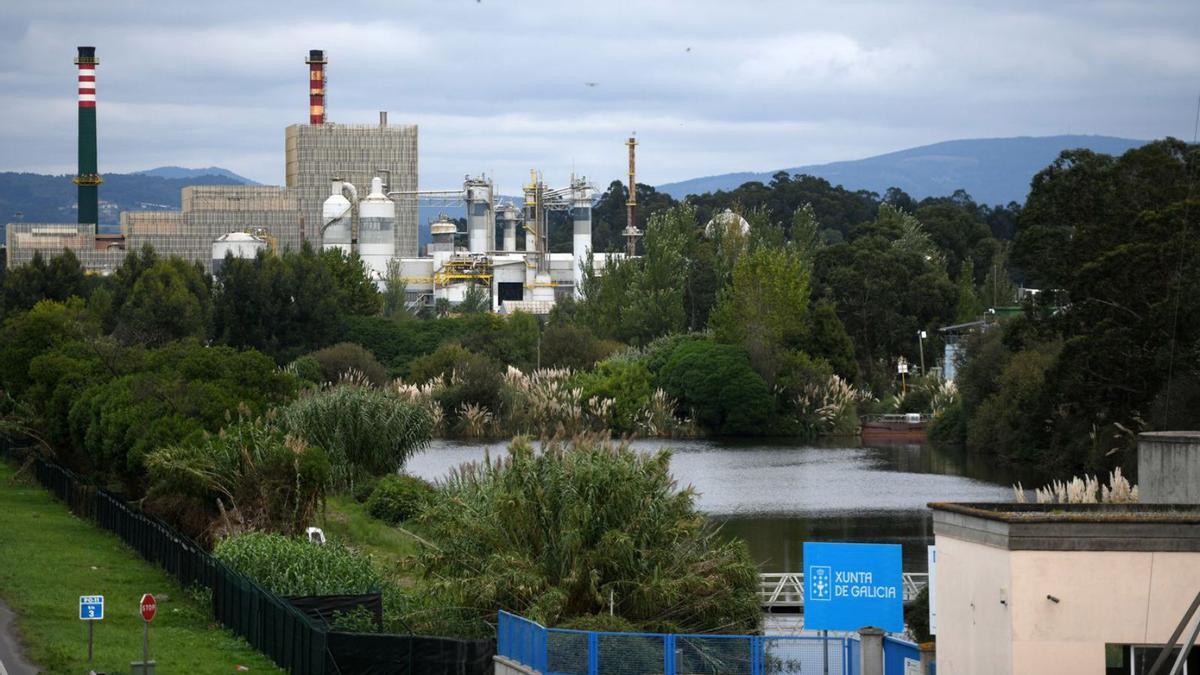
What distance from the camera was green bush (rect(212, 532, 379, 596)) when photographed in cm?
2941

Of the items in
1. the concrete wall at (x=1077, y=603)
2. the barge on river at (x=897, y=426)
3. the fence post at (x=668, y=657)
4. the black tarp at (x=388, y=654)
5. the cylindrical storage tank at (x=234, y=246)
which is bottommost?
the barge on river at (x=897, y=426)

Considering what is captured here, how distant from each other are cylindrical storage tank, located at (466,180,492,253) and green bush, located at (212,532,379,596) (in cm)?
12872

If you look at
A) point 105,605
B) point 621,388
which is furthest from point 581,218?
point 105,605

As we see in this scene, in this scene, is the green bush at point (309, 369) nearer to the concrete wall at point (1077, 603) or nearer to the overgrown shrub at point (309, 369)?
the overgrown shrub at point (309, 369)

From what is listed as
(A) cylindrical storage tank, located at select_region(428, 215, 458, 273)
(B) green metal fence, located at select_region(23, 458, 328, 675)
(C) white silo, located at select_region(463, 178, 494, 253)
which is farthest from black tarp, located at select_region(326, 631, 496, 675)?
(C) white silo, located at select_region(463, 178, 494, 253)

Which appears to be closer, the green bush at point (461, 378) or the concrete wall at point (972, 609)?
the concrete wall at point (972, 609)

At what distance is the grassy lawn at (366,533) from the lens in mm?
38594

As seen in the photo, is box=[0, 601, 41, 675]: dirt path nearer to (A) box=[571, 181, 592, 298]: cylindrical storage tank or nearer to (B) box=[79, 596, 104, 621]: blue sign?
(B) box=[79, 596, 104, 621]: blue sign

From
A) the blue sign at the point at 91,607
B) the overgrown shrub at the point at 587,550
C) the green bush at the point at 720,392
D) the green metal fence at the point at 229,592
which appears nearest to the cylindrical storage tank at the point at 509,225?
the green bush at the point at 720,392

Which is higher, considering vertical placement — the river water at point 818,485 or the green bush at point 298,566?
the green bush at point 298,566

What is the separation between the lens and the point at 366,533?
136 feet

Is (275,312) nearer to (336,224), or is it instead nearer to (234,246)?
(234,246)

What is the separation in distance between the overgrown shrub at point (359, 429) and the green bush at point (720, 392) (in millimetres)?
34119

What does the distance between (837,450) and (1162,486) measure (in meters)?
53.4
